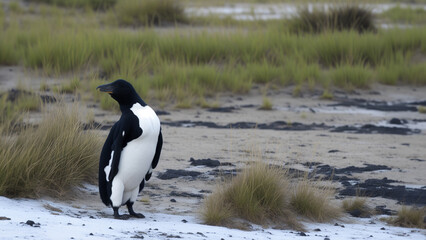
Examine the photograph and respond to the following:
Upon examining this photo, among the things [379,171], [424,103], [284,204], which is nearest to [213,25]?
[424,103]

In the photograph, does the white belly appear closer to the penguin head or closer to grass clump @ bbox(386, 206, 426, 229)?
the penguin head

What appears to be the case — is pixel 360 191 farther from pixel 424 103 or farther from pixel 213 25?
pixel 213 25

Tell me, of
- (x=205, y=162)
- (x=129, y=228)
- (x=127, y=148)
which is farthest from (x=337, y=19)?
(x=129, y=228)

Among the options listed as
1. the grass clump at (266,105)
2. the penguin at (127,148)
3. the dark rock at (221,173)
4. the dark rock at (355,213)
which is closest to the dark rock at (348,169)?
the dark rock at (221,173)

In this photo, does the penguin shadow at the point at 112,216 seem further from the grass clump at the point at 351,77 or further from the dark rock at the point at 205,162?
the grass clump at the point at 351,77

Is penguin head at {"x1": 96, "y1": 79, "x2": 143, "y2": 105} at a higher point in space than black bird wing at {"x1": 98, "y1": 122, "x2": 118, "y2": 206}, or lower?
higher

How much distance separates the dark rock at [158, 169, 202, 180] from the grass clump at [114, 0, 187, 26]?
27.7 feet

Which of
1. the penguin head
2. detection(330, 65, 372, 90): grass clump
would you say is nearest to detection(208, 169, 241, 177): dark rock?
the penguin head

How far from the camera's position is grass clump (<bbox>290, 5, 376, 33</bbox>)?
12719mm

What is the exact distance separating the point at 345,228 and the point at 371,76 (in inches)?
237

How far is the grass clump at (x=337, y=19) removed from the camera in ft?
41.7

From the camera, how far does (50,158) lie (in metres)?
5.07

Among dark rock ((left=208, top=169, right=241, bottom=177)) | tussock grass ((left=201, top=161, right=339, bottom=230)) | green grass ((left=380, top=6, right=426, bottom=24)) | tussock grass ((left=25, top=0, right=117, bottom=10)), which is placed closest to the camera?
tussock grass ((left=201, top=161, right=339, bottom=230))

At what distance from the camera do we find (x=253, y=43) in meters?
11.2
